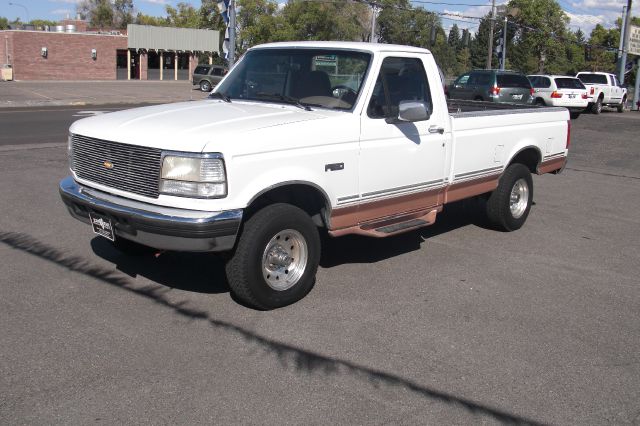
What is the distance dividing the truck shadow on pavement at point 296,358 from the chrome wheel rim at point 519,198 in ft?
14.4

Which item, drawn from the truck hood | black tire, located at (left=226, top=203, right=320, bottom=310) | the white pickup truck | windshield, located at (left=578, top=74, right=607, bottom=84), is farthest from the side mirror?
windshield, located at (left=578, top=74, right=607, bottom=84)

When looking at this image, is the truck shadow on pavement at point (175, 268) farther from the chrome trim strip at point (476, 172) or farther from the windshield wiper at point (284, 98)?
the chrome trim strip at point (476, 172)

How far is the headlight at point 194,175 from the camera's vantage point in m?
4.59

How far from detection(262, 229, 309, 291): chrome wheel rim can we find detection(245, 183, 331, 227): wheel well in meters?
0.30

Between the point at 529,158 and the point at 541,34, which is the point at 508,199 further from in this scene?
the point at 541,34

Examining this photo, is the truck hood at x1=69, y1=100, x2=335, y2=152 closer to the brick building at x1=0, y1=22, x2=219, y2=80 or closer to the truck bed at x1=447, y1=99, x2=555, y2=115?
the truck bed at x1=447, y1=99, x2=555, y2=115

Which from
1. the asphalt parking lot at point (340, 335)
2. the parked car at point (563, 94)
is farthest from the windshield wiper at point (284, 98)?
the parked car at point (563, 94)

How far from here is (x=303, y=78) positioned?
6.10 metres

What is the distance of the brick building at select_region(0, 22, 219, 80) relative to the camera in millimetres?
52350

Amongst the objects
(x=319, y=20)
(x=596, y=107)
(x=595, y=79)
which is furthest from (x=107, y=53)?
(x=596, y=107)

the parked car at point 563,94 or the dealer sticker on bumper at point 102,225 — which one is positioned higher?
the parked car at point 563,94

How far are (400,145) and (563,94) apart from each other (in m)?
24.2

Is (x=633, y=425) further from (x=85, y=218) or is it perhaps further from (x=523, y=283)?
(x=85, y=218)

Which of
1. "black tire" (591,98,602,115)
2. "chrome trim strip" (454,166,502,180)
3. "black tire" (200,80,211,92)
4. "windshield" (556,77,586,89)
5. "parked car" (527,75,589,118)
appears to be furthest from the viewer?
"black tire" (200,80,211,92)
